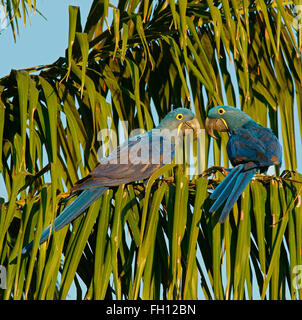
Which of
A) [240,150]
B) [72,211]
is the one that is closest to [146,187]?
[72,211]

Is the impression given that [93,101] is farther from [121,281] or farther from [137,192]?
[121,281]

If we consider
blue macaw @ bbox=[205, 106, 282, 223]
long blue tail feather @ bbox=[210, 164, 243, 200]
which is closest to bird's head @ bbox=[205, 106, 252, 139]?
blue macaw @ bbox=[205, 106, 282, 223]

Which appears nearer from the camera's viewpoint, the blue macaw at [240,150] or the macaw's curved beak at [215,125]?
the blue macaw at [240,150]

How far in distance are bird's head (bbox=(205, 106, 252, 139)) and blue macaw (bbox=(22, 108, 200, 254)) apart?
118mm

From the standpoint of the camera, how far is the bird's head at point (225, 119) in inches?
137

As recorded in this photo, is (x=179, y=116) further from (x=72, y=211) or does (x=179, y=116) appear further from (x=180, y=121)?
(x=72, y=211)

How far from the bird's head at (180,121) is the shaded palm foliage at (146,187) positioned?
0.05 metres

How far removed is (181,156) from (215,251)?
1.16m

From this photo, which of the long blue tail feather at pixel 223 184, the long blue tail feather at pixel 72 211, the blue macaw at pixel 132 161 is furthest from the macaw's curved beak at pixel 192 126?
the long blue tail feather at pixel 72 211

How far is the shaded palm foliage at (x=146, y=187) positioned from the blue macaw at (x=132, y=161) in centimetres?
5

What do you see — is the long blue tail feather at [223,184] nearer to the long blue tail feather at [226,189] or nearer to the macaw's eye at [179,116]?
the long blue tail feather at [226,189]

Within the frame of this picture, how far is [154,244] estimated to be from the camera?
2320 mm

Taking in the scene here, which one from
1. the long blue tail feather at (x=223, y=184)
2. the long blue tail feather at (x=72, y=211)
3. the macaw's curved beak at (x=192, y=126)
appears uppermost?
the macaw's curved beak at (x=192, y=126)

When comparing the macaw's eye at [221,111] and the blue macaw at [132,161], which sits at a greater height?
the macaw's eye at [221,111]
